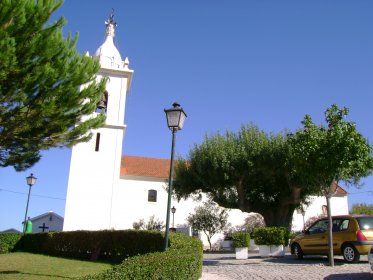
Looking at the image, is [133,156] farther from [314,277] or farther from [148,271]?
[148,271]

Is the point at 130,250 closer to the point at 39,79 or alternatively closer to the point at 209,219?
the point at 39,79

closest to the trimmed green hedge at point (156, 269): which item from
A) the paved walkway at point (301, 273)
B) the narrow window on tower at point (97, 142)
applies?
the paved walkway at point (301, 273)

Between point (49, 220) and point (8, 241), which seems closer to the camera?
point (8, 241)

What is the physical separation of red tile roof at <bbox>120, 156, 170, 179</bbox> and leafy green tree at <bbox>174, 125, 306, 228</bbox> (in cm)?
1591

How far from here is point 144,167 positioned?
41.2m

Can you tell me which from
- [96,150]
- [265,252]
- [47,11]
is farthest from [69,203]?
[47,11]

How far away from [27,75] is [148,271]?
652 centimetres

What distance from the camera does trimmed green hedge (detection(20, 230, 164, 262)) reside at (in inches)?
651

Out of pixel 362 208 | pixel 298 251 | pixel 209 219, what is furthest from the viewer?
pixel 362 208

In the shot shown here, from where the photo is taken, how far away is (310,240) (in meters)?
14.9

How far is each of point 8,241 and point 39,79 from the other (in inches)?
695

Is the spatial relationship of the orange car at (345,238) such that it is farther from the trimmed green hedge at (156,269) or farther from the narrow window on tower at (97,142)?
the narrow window on tower at (97,142)

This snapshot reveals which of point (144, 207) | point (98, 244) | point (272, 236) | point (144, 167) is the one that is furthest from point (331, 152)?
point (144, 167)

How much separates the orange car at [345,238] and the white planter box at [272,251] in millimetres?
1527
